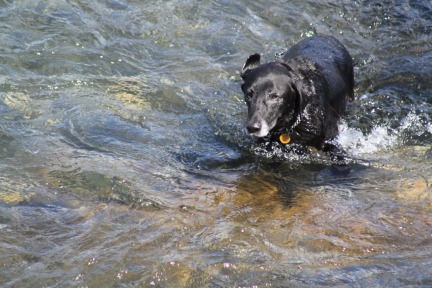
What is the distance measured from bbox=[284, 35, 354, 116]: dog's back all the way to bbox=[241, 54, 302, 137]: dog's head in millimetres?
532

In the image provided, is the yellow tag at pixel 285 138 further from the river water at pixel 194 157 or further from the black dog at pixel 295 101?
the river water at pixel 194 157

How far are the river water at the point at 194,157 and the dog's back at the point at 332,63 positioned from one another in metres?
0.32

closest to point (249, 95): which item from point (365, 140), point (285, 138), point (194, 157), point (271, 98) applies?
point (271, 98)

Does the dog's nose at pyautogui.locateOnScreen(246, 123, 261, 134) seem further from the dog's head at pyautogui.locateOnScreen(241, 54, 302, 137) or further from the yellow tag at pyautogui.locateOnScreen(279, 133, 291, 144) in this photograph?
the yellow tag at pyautogui.locateOnScreen(279, 133, 291, 144)

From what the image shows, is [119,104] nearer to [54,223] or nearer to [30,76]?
[30,76]

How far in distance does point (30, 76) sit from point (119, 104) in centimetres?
130

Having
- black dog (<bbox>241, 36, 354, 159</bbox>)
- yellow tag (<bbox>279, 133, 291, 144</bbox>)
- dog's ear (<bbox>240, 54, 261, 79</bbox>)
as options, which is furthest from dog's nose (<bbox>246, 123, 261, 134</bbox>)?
dog's ear (<bbox>240, 54, 261, 79</bbox>)

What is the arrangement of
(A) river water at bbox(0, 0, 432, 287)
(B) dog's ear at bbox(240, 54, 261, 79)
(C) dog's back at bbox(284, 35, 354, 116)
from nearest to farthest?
(A) river water at bbox(0, 0, 432, 287) → (B) dog's ear at bbox(240, 54, 261, 79) → (C) dog's back at bbox(284, 35, 354, 116)

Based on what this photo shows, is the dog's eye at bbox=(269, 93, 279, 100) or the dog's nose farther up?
the dog's eye at bbox=(269, 93, 279, 100)

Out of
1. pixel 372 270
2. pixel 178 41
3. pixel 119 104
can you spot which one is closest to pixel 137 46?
pixel 178 41

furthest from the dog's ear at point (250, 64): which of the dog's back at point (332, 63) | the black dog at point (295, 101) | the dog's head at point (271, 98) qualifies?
the dog's back at point (332, 63)

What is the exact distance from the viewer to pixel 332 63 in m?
7.56

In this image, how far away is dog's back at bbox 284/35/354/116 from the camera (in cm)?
712

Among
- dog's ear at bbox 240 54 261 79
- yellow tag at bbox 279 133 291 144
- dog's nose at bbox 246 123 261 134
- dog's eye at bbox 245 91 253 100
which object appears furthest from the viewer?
dog's ear at bbox 240 54 261 79
